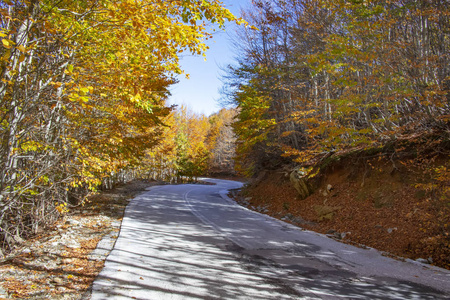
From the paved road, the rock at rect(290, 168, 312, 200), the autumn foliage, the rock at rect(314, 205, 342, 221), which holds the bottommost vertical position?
the paved road

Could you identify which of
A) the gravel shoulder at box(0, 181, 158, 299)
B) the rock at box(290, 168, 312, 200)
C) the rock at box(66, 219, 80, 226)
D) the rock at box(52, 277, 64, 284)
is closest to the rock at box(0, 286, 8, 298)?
the gravel shoulder at box(0, 181, 158, 299)

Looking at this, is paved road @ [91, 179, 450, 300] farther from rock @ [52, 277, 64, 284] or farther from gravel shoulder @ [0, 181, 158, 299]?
rock @ [52, 277, 64, 284]

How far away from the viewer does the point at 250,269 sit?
203 inches

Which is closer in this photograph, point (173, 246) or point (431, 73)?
point (173, 246)

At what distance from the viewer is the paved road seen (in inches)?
167

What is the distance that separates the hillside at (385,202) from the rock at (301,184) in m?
0.21

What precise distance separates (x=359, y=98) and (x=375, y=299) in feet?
18.4

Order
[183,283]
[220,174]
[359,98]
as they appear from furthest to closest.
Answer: [220,174], [359,98], [183,283]

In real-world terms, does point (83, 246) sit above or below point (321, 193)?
below

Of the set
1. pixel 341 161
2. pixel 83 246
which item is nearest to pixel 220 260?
pixel 83 246

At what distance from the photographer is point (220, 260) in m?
5.59

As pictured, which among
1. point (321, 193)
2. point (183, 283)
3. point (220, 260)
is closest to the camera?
point (183, 283)

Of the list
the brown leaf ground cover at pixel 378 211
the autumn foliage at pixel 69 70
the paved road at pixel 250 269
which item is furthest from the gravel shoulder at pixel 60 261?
Result: the brown leaf ground cover at pixel 378 211

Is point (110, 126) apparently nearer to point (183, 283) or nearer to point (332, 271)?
point (183, 283)
